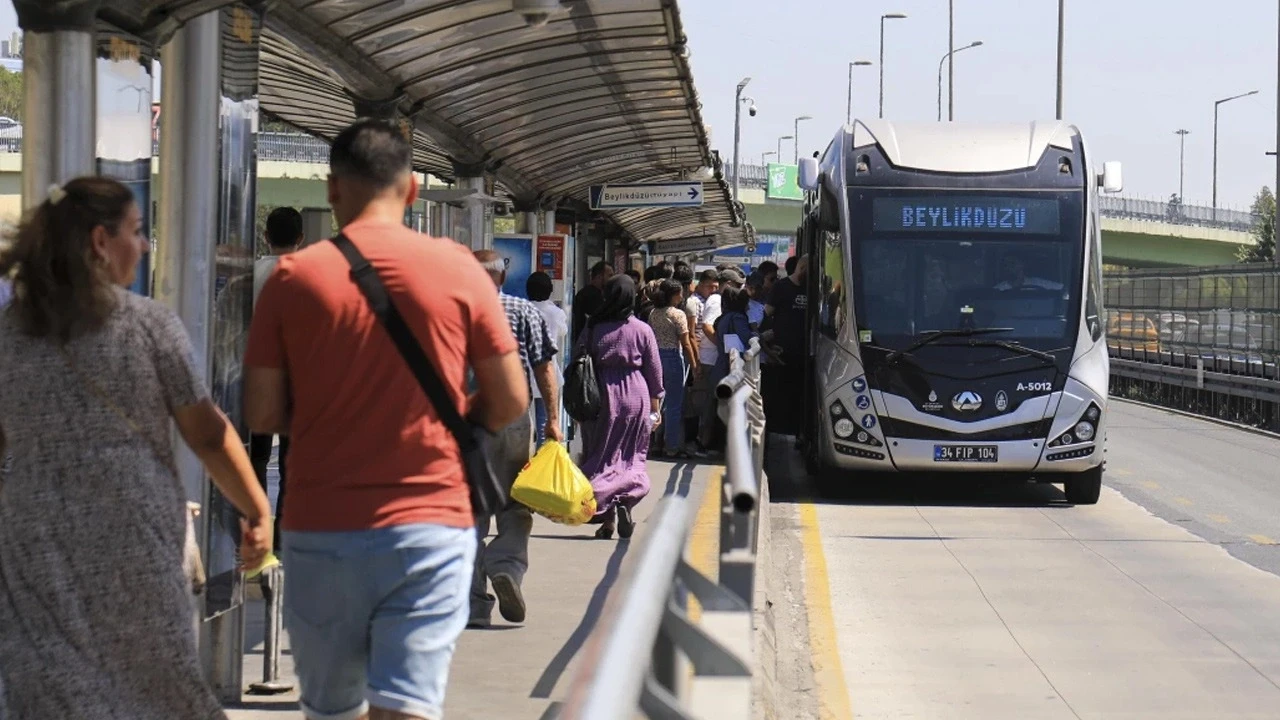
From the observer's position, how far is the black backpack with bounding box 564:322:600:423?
11250 millimetres

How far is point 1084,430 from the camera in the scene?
50.7ft

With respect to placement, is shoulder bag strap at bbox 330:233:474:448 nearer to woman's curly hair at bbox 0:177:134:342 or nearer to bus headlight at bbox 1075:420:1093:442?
woman's curly hair at bbox 0:177:134:342

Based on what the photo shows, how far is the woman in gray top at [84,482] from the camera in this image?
3928mm

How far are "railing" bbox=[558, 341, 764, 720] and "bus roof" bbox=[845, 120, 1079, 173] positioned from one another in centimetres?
1084

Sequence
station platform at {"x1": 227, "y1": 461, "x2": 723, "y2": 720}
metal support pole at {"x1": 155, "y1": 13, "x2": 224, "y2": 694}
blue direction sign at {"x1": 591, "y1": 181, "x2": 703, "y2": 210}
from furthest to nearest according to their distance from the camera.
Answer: blue direction sign at {"x1": 591, "y1": 181, "x2": 703, "y2": 210} < station platform at {"x1": 227, "y1": 461, "x2": 723, "y2": 720} < metal support pole at {"x1": 155, "y1": 13, "x2": 224, "y2": 694}

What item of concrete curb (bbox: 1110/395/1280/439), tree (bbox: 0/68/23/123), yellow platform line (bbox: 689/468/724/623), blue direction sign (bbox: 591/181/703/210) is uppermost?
tree (bbox: 0/68/23/123)

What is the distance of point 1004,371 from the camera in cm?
1561

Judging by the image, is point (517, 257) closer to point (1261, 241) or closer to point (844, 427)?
point (844, 427)

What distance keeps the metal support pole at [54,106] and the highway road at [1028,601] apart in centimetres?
377

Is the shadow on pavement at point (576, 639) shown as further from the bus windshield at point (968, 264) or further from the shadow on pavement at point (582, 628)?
the bus windshield at point (968, 264)

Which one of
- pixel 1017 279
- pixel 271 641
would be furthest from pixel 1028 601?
pixel 1017 279

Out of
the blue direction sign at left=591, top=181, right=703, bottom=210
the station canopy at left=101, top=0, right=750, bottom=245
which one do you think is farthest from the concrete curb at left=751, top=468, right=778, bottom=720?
the blue direction sign at left=591, top=181, right=703, bottom=210

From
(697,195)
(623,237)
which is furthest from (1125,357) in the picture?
(697,195)

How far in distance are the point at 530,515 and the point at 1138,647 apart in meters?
3.01
